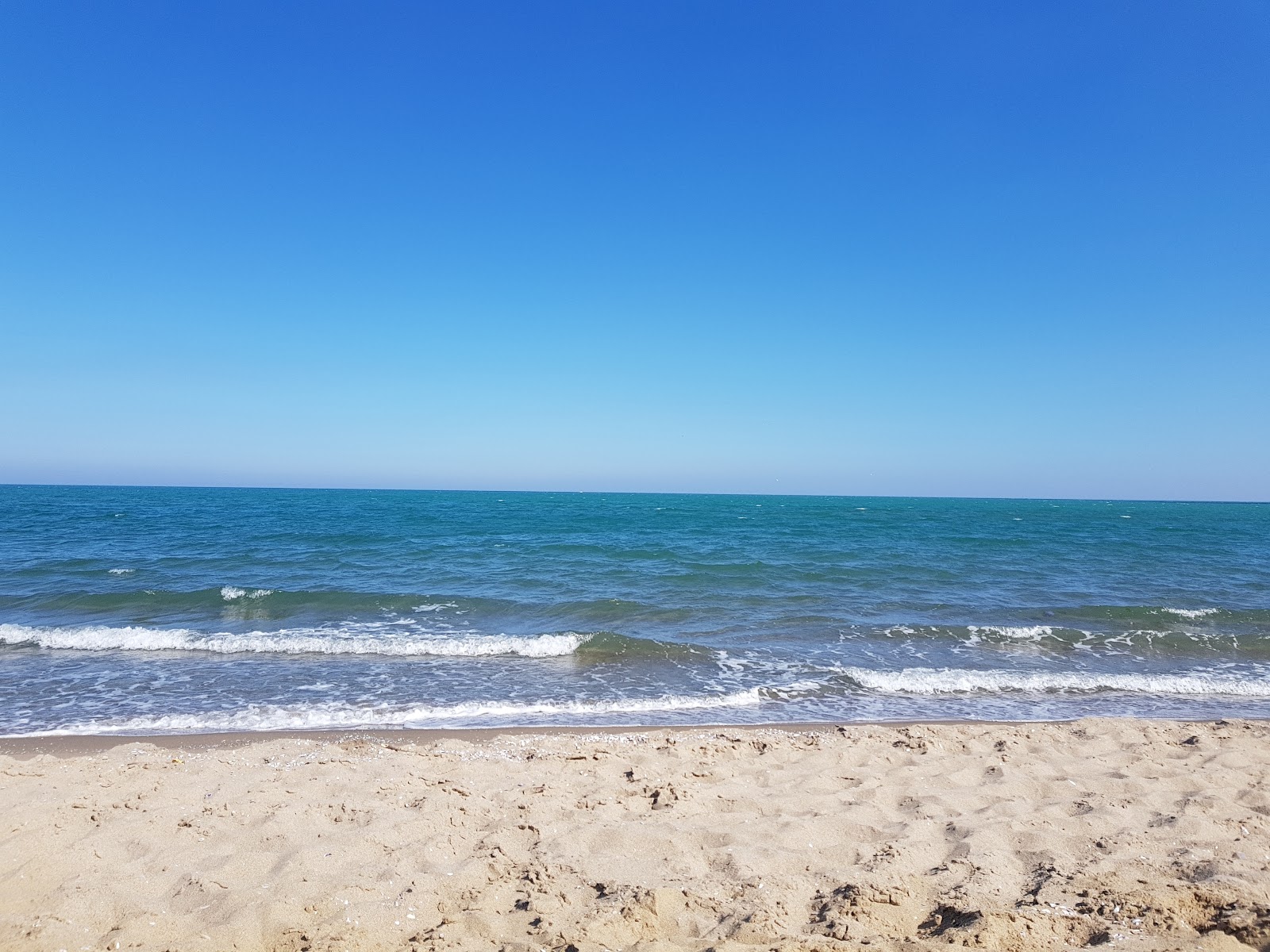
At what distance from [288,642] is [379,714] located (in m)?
4.83

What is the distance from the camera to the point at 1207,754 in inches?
253

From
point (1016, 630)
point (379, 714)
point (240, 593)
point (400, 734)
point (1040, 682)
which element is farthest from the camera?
point (240, 593)

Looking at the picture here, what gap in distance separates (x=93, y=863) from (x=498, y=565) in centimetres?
1810

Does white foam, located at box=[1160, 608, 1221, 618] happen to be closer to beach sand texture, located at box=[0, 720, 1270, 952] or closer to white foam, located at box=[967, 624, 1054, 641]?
white foam, located at box=[967, 624, 1054, 641]

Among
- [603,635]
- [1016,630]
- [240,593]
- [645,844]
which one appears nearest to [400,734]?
[645,844]

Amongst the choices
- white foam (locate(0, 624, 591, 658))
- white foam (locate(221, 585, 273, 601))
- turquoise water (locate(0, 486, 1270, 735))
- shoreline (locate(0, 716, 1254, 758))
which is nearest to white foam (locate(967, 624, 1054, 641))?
turquoise water (locate(0, 486, 1270, 735))

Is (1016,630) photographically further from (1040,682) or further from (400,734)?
(400,734)

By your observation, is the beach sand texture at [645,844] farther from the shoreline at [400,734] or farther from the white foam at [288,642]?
the white foam at [288,642]

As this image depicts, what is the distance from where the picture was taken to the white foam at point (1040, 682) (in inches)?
392

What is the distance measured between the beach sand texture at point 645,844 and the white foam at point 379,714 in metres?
0.98

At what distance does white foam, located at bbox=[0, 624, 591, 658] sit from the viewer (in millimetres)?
11820

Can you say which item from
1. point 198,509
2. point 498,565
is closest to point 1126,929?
point 498,565

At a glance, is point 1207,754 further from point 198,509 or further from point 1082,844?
point 198,509

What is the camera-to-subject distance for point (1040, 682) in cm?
1018
